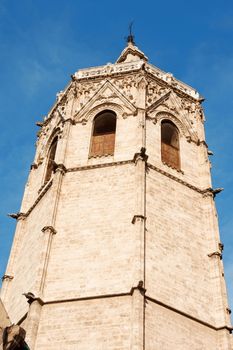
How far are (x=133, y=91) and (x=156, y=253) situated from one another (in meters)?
7.86

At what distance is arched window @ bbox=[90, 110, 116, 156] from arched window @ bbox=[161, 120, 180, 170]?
1859 millimetres

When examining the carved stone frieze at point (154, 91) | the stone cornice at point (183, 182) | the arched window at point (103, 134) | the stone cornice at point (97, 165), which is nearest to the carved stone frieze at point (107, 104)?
the arched window at point (103, 134)

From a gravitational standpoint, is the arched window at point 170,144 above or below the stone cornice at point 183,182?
above

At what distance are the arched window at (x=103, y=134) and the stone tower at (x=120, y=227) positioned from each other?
40 millimetres

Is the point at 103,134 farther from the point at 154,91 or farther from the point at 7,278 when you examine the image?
the point at 7,278

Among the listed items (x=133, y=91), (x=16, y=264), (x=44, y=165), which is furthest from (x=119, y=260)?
(x=133, y=91)

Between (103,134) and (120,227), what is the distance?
5.01 m

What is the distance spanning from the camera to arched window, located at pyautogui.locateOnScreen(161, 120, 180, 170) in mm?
20391

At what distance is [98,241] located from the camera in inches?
659

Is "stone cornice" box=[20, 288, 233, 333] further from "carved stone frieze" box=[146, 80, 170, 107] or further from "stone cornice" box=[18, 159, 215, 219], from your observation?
"carved stone frieze" box=[146, 80, 170, 107]

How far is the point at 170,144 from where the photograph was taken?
70.8 ft

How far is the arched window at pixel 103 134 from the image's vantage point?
2017 centimetres

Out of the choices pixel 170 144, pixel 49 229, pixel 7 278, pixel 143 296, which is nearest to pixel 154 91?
pixel 170 144

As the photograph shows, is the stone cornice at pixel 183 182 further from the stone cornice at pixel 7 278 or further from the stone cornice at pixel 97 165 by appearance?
the stone cornice at pixel 7 278
